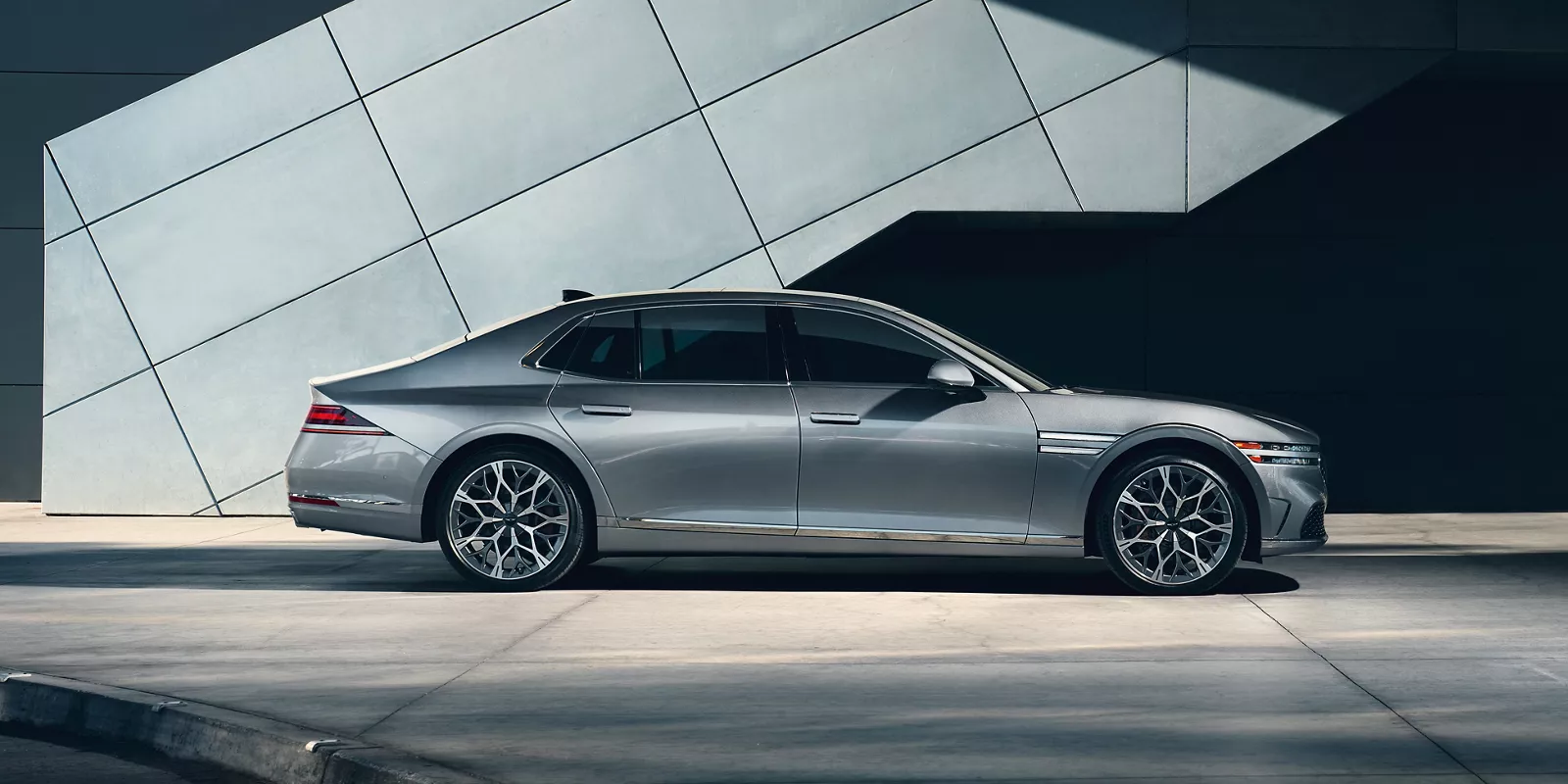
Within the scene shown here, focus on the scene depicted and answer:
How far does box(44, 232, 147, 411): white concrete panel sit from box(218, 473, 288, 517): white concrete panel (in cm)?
125

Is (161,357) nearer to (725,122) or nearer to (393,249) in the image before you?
(393,249)

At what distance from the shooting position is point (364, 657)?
6.19 meters

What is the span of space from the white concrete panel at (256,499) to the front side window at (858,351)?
5.88 meters

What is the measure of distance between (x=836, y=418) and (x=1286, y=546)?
233 cm

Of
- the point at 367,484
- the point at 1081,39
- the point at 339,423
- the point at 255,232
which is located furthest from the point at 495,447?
the point at 1081,39

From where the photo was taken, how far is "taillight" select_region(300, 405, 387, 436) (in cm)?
805

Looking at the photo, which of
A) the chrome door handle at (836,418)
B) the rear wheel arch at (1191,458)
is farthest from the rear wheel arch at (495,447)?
the rear wheel arch at (1191,458)

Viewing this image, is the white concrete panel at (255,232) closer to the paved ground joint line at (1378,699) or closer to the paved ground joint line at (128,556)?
the paved ground joint line at (128,556)

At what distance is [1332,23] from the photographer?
1216cm

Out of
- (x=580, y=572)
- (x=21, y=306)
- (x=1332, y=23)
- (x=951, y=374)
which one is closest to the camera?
(x=951, y=374)

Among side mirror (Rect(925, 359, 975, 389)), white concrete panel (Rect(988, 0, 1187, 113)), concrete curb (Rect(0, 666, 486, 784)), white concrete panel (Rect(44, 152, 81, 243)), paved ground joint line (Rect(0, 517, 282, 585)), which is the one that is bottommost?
concrete curb (Rect(0, 666, 486, 784))

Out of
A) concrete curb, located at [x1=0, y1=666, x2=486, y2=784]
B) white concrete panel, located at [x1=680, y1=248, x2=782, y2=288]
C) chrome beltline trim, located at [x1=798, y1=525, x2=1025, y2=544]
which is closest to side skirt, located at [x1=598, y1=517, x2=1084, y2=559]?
chrome beltline trim, located at [x1=798, y1=525, x2=1025, y2=544]

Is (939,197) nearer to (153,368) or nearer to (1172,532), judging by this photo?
(1172,532)

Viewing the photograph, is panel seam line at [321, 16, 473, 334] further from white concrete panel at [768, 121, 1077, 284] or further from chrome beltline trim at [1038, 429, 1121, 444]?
chrome beltline trim at [1038, 429, 1121, 444]
